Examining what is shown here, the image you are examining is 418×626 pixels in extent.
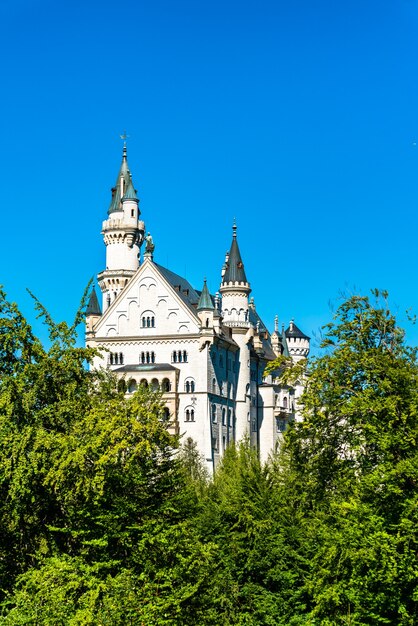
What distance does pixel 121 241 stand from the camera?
12481 cm

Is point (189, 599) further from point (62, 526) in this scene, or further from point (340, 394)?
point (340, 394)

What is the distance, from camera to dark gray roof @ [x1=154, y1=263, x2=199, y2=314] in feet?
386

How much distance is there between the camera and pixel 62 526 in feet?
144

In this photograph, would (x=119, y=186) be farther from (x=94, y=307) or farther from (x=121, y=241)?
(x=94, y=307)

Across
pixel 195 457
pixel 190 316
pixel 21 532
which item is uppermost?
pixel 190 316

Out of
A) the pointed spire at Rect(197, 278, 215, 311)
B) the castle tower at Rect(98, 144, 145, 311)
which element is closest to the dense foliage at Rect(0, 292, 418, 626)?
the pointed spire at Rect(197, 278, 215, 311)

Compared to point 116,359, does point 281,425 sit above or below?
below

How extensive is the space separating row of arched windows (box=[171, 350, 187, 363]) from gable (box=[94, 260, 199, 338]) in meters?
1.91

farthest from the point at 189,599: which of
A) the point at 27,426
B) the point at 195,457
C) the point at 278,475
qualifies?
the point at 195,457

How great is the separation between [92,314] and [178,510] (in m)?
78.2

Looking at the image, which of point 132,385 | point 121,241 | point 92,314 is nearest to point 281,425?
point 132,385

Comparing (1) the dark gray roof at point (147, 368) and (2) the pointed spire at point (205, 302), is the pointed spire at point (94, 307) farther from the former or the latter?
(2) the pointed spire at point (205, 302)

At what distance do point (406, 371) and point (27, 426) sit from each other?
1417 centimetres

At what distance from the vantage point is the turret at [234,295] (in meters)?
123
